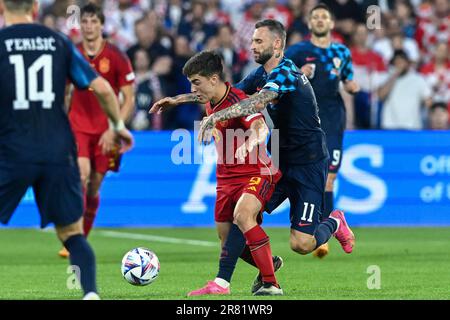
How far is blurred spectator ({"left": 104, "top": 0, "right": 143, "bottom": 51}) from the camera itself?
1888 centimetres

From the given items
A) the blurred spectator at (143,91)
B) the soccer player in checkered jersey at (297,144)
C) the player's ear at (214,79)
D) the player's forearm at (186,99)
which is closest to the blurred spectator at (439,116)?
the blurred spectator at (143,91)

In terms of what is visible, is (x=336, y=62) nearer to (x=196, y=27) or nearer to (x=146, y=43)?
(x=146, y=43)

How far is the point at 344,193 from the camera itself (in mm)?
16594

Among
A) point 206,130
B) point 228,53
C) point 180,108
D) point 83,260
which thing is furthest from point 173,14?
point 83,260

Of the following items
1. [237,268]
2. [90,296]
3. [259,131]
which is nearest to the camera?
[90,296]

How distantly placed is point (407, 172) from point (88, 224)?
6.16m

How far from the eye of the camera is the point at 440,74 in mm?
18219

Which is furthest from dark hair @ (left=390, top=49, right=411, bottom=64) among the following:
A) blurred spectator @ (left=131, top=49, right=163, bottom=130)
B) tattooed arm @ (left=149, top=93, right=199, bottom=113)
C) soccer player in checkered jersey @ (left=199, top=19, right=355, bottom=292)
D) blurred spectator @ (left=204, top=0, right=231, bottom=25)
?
tattooed arm @ (left=149, top=93, right=199, bottom=113)

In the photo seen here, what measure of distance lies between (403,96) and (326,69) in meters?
5.66

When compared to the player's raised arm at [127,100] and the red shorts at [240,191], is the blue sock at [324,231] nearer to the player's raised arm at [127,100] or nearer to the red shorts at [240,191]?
the red shorts at [240,191]

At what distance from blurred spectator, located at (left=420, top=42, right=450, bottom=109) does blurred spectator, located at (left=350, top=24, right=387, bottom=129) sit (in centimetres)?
81

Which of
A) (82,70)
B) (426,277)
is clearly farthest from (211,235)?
(82,70)

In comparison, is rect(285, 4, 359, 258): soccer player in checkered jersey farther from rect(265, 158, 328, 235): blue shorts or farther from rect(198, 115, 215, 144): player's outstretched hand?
rect(198, 115, 215, 144): player's outstretched hand

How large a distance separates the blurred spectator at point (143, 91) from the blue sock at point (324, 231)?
7818 millimetres
